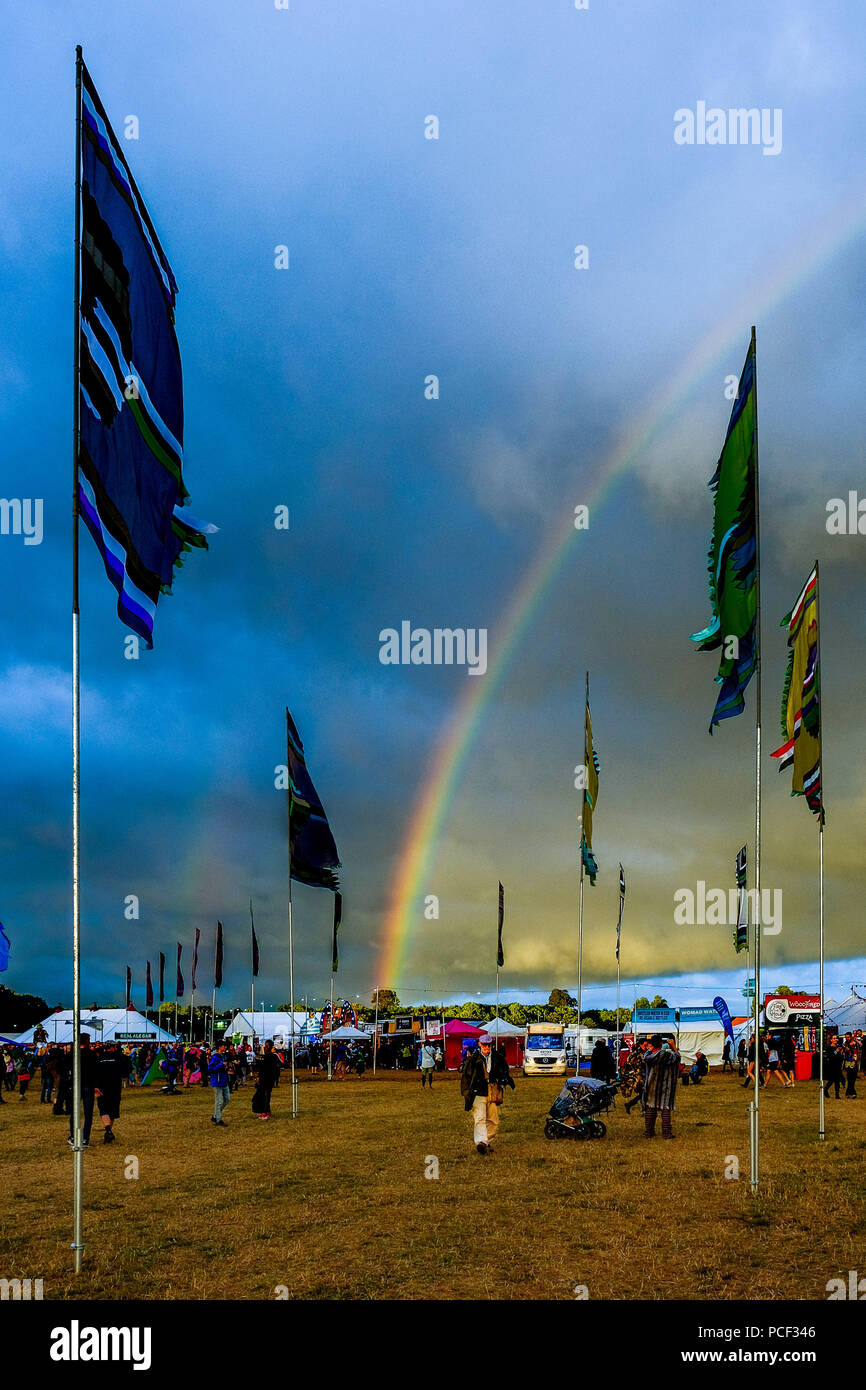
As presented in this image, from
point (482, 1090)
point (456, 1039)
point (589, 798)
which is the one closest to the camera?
point (482, 1090)

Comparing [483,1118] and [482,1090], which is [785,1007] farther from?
[482,1090]

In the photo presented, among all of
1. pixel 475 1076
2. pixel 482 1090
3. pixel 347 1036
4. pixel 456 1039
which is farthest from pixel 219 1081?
pixel 456 1039

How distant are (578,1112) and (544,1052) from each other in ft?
111

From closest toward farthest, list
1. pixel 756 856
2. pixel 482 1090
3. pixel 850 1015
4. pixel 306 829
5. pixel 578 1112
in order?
1. pixel 756 856
2. pixel 482 1090
3. pixel 578 1112
4. pixel 306 829
5. pixel 850 1015

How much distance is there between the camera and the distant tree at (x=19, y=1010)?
144 metres

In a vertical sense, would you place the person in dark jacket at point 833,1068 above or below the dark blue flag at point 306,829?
below

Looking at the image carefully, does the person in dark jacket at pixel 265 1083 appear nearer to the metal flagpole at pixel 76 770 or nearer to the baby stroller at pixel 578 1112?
the baby stroller at pixel 578 1112

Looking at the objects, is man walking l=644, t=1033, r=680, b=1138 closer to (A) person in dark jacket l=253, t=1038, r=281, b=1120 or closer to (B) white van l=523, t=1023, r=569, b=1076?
(A) person in dark jacket l=253, t=1038, r=281, b=1120

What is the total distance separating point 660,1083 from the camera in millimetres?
23219

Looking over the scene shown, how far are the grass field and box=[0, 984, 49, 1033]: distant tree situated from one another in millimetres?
128965

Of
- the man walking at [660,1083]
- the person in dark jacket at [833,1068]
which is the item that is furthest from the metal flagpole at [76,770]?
the person in dark jacket at [833,1068]

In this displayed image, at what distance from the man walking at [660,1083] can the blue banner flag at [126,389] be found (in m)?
15.1

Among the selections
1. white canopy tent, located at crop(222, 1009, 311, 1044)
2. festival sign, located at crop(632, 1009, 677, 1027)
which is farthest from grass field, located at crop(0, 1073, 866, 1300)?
white canopy tent, located at crop(222, 1009, 311, 1044)

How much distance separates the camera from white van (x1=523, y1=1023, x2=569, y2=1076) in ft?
182
